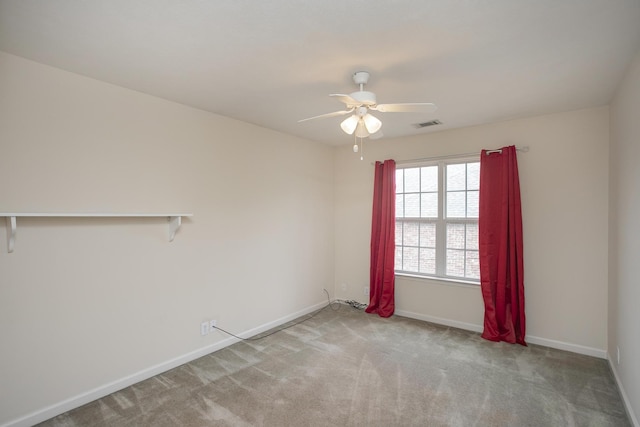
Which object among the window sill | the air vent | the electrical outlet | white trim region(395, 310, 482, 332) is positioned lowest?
white trim region(395, 310, 482, 332)

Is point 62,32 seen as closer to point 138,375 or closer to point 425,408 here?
A: point 138,375

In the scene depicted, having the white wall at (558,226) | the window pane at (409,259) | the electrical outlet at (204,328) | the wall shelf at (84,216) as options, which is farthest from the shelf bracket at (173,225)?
the white wall at (558,226)

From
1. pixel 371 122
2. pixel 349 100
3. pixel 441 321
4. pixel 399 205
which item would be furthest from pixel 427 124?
pixel 441 321

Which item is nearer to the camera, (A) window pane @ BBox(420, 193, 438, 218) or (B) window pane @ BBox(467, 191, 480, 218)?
(B) window pane @ BBox(467, 191, 480, 218)

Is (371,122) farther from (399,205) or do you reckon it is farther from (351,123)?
(399,205)

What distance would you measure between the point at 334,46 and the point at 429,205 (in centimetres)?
279

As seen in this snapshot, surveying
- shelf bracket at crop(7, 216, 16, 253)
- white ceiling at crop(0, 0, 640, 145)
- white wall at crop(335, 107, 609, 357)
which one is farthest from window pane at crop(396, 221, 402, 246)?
shelf bracket at crop(7, 216, 16, 253)

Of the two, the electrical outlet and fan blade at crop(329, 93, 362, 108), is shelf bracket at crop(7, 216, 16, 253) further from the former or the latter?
fan blade at crop(329, 93, 362, 108)

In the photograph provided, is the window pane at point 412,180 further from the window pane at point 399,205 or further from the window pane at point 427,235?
the window pane at point 427,235

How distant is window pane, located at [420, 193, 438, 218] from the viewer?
420 centimetres

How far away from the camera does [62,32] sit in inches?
73.1

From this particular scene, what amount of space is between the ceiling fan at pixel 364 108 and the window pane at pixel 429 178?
75.7 inches

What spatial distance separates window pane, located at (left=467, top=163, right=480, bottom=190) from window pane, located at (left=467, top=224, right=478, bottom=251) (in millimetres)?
477

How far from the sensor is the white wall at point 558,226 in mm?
3152
